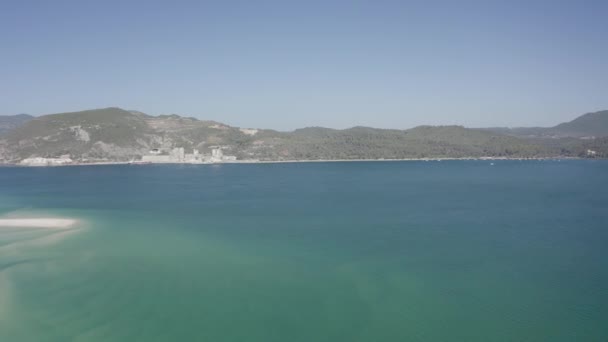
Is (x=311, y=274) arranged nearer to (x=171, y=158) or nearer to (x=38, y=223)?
(x=38, y=223)

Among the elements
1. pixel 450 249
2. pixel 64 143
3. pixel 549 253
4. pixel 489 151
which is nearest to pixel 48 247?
pixel 450 249

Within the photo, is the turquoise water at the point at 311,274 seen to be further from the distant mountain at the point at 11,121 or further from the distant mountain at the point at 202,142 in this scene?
the distant mountain at the point at 11,121

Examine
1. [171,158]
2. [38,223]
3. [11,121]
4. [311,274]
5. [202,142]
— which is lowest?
[311,274]

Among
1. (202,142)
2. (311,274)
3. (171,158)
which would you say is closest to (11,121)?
(202,142)

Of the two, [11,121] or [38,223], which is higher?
[11,121]

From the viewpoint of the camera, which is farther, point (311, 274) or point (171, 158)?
point (171, 158)

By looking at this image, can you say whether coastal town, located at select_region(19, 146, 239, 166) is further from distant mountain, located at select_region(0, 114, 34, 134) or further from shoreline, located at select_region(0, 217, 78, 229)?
distant mountain, located at select_region(0, 114, 34, 134)

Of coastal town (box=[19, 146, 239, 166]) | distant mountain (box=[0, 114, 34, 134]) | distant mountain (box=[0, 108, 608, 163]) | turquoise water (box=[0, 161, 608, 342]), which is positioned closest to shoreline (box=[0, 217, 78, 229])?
turquoise water (box=[0, 161, 608, 342])

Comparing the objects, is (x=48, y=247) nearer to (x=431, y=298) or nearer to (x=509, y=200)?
(x=431, y=298)
